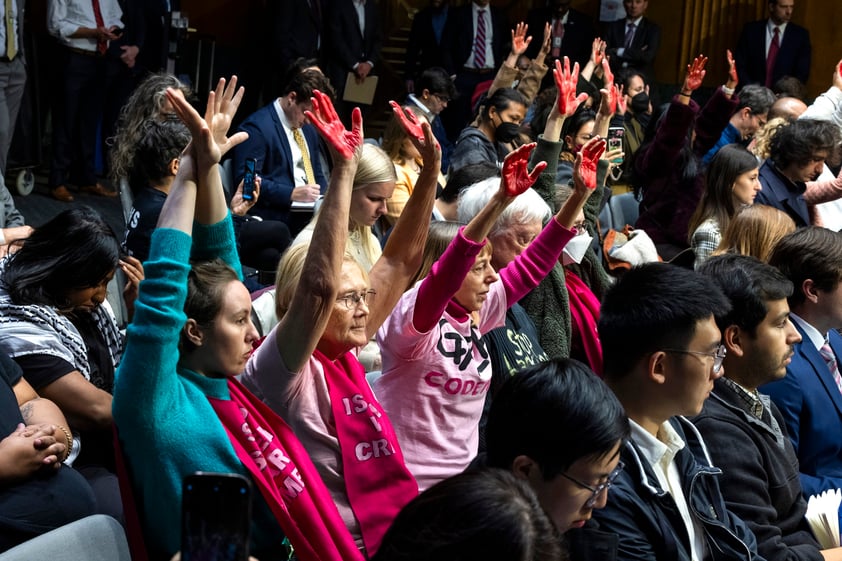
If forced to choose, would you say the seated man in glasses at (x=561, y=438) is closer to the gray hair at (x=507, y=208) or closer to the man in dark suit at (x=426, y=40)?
the gray hair at (x=507, y=208)

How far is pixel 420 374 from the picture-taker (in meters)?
2.38

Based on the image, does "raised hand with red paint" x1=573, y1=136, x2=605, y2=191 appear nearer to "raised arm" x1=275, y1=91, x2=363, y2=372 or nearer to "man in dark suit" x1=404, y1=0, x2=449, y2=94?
"raised arm" x1=275, y1=91, x2=363, y2=372

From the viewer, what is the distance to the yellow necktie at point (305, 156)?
4.91 metres

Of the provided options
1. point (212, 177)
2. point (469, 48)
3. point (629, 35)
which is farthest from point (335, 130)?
point (629, 35)

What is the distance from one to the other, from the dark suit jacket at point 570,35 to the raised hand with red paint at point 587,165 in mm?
5920

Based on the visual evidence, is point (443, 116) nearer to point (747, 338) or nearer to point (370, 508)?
point (747, 338)

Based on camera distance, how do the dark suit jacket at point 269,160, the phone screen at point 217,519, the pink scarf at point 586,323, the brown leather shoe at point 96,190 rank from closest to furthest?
the phone screen at point 217,519
the pink scarf at point 586,323
the dark suit jacket at point 269,160
the brown leather shoe at point 96,190

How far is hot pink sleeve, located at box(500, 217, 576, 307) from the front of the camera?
2771mm

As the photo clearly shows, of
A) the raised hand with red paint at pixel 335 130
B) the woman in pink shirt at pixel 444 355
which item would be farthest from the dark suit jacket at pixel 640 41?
the raised hand with red paint at pixel 335 130

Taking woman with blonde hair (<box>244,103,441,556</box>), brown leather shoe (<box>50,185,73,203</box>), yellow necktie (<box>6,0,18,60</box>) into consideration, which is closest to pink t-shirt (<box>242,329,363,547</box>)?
woman with blonde hair (<box>244,103,441,556</box>)

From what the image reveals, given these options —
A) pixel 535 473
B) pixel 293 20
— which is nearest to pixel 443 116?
pixel 293 20

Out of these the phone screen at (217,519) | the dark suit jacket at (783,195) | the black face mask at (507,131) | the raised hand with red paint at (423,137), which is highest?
the phone screen at (217,519)

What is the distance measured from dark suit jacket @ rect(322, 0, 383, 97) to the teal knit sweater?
630cm

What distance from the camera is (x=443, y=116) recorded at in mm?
8359
